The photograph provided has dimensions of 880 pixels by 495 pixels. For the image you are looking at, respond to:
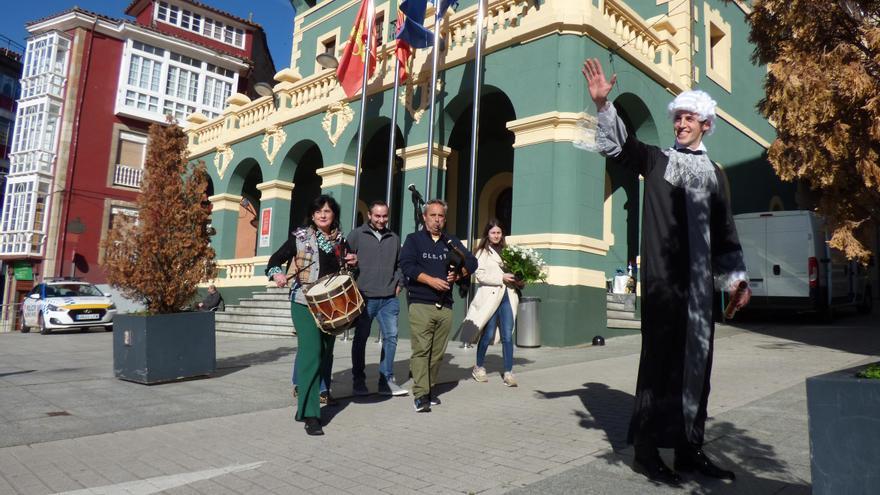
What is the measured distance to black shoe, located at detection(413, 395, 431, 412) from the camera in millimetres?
4973

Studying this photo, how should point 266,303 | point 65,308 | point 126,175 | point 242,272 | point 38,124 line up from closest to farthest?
point 266,303, point 65,308, point 242,272, point 38,124, point 126,175

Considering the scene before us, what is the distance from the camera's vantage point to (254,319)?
13820 millimetres

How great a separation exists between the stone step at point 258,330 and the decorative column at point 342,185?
310 centimetres

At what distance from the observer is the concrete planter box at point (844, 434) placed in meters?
2.08

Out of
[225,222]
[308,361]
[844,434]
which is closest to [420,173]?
[308,361]

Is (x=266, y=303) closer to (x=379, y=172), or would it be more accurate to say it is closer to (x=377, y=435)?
(x=379, y=172)

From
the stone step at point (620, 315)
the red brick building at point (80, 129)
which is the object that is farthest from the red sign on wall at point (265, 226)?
the red brick building at point (80, 129)

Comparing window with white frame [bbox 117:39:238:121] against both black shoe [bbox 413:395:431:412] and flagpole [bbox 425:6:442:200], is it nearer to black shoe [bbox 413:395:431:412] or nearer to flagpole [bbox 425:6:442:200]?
flagpole [bbox 425:6:442:200]

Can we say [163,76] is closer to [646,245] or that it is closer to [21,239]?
[21,239]

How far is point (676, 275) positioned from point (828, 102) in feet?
21.7

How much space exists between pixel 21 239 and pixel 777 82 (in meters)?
30.0

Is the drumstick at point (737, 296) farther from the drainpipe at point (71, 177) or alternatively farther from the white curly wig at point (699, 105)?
the drainpipe at point (71, 177)

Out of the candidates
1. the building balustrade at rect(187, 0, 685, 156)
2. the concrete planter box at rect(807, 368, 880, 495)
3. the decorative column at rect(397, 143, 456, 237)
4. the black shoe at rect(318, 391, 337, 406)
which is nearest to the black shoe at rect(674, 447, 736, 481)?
the concrete planter box at rect(807, 368, 880, 495)

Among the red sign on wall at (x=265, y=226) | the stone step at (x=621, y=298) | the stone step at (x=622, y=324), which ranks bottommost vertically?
the stone step at (x=622, y=324)
